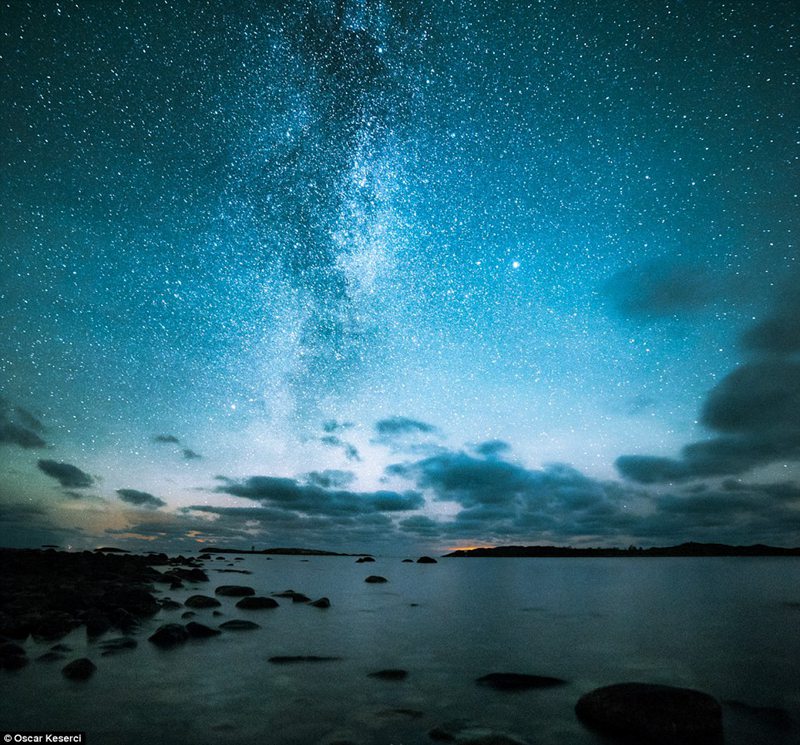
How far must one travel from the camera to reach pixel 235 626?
53.7ft

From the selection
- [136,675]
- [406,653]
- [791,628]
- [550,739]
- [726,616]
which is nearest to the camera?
[550,739]

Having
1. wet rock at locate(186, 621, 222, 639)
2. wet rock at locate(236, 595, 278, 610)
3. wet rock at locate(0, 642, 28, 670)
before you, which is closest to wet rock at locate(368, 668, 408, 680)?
wet rock at locate(186, 621, 222, 639)

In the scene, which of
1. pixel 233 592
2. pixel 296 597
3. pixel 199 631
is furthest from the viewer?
pixel 233 592

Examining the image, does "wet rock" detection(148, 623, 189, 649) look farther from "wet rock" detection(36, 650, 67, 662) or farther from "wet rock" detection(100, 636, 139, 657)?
"wet rock" detection(36, 650, 67, 662)

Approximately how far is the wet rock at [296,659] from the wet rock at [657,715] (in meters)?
7.30

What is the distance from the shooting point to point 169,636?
13.2m

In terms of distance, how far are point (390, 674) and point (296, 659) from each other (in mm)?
2925

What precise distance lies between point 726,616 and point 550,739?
71.8 feet

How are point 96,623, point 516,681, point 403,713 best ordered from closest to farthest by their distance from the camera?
point 403,713, point 516,681, point 96,623

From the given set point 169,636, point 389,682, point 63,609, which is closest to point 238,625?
point 169,636

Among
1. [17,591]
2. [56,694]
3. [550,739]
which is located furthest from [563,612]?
[17,591]

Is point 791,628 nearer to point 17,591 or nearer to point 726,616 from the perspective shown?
point 726,616

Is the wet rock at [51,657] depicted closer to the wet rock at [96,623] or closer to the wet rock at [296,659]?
the wet rock at [96,623]

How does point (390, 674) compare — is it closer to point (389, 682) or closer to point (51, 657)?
point (389, 682)
